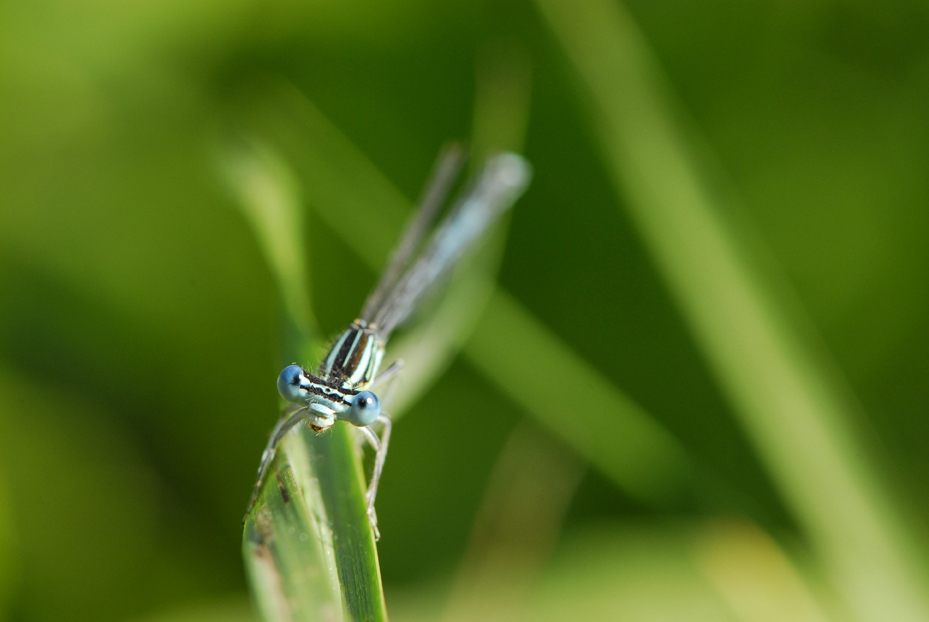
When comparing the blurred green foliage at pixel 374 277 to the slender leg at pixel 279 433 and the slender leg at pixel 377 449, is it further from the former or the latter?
the slender leg at pixel 279 433

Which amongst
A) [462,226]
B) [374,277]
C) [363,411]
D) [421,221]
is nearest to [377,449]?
[363,411]

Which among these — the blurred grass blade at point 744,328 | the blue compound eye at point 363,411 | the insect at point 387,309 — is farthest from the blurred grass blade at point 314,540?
the blurred grass blade at point 744,328

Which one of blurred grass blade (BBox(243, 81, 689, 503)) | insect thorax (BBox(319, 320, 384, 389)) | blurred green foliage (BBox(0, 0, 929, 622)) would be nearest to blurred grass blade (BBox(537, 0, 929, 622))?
blurred green foliage (BBox(0, 0, 929, 622))

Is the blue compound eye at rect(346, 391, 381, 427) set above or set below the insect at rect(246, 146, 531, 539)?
below

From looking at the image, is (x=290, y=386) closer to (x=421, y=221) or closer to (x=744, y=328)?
(x=421, y=221)

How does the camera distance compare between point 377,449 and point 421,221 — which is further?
point 421,221

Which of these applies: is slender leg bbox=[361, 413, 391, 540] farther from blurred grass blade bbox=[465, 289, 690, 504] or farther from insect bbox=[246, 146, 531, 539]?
blurred grass blade bbox=[465, 289, 690, 504]
